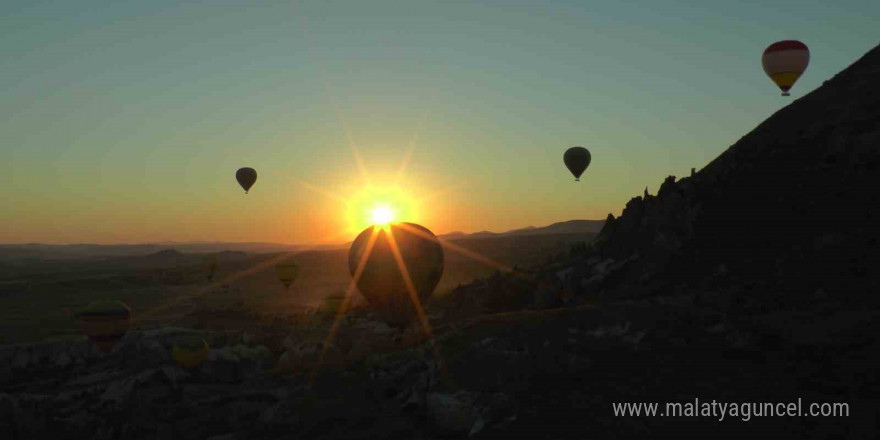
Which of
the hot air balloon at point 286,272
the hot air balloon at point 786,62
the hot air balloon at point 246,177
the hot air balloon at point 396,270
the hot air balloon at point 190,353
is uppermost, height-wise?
the hot air balloon at point 786,62

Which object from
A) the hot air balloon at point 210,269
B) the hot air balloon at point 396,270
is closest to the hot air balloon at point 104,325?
the hot air balloon at point 396,270

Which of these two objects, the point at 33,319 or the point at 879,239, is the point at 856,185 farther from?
the point at 33,319

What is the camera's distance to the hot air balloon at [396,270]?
3841 centimetres

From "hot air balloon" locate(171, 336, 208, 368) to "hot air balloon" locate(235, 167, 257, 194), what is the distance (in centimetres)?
2773

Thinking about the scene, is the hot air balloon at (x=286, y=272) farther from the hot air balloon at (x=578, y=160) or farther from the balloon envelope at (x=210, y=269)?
the balloon envelope at (x=210, y=269)

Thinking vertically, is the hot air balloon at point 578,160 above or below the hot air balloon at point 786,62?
below

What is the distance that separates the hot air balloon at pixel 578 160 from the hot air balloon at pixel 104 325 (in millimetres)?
25978

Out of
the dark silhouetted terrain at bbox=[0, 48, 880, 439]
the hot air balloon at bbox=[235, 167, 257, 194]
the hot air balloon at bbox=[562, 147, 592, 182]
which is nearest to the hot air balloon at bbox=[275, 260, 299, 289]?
the hot air balloon at bbox=[235, 167, 257, 194]

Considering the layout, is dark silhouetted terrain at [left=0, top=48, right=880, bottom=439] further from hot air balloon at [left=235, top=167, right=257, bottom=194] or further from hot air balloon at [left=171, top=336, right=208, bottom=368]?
hot air balloon at [left=235, top=167, right=257, bottom=194]

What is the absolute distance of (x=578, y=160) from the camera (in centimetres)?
4194

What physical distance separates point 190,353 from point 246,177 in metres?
29.1

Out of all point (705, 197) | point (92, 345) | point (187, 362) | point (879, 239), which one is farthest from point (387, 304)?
point (879, 239)

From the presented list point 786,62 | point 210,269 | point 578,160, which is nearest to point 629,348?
point 786,62

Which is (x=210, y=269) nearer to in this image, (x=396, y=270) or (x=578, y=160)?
(x=396, y=270)
